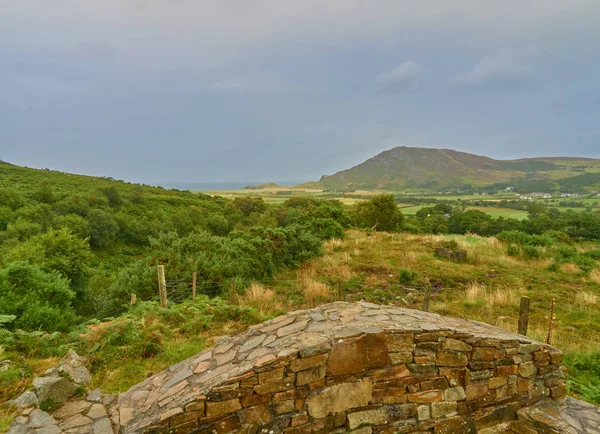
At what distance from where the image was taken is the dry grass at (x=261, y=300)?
867 centimetres

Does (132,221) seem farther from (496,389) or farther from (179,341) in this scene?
(496,389)

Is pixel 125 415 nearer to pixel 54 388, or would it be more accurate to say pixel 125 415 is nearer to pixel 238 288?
pixel 54 388

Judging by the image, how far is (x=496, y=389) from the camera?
4.27 m

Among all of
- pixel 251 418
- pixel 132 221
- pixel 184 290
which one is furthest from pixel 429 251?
pixel 132 221

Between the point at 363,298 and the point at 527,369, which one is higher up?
the point at 527,369

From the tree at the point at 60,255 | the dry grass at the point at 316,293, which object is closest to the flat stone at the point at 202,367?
the dry grass at the point at 316,293

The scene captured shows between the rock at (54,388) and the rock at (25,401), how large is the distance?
5 centimetres

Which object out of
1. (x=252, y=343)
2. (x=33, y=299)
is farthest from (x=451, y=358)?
(x=33, y=299)

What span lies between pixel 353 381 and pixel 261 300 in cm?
576

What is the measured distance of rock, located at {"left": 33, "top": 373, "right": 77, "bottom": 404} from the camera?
13.7 ft

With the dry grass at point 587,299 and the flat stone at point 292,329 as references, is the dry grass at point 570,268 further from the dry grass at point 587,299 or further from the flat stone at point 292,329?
the flat stone at point 292,329

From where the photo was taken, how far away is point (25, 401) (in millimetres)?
4012

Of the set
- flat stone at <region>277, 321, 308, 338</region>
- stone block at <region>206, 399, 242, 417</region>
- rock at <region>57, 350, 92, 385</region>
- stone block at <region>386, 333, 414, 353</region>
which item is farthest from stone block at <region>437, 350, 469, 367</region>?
rock at <region>57, 350, 92, 385</region>

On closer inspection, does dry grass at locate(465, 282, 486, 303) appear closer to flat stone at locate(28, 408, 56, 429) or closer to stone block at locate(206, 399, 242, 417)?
stone block at locate(206, 399, 242, 417)
